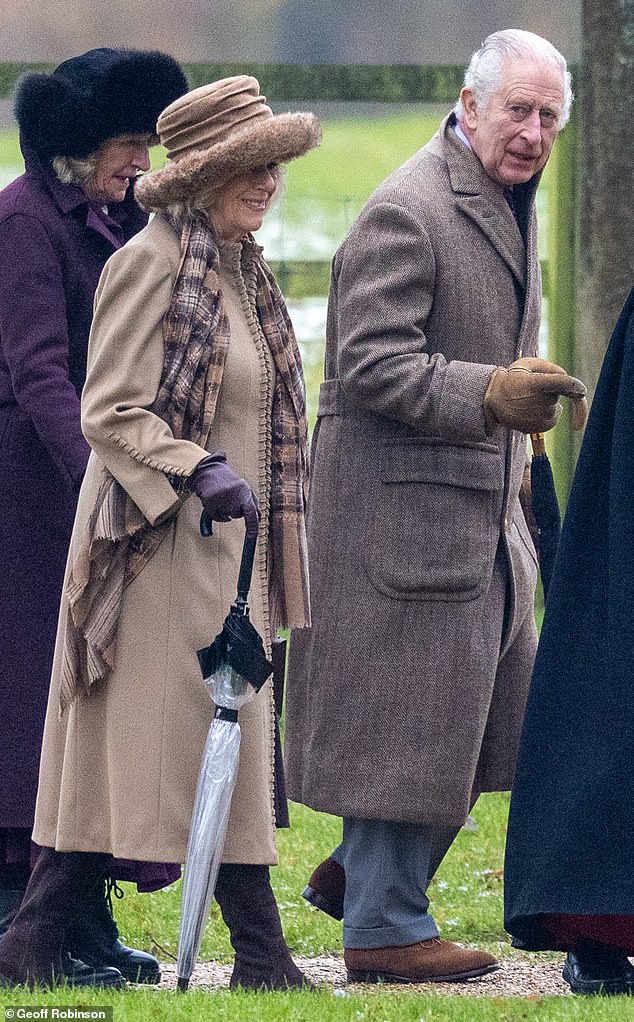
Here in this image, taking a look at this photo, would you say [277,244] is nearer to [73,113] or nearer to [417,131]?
[417,131]

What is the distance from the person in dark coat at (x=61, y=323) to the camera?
497 centimetres

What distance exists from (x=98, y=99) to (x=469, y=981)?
233cm

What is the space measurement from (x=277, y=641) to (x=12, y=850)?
3.00ft

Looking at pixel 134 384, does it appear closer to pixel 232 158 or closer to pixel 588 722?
pixel 232 158

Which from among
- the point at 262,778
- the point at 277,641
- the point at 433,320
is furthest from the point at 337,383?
the point at 262,778

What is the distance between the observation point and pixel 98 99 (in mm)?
4980

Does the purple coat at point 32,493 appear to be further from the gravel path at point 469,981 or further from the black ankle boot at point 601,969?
the black ankle boot at point 601,969

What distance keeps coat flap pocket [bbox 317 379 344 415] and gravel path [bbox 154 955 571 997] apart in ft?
4.52

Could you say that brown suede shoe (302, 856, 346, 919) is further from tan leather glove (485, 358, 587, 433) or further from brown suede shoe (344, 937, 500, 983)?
tan leather glove (485, 358, 587, 433)

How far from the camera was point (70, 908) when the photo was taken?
455cm

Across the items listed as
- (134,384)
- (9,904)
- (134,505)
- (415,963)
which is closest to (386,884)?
(415,963)

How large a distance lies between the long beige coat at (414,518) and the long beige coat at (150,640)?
427 mm

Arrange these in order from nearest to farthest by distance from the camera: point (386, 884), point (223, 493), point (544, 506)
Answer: point (223, 493), point (386, 884), point (544, 506)

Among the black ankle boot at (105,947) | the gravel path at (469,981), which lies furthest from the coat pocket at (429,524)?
the black ankle boot at (105,947)
